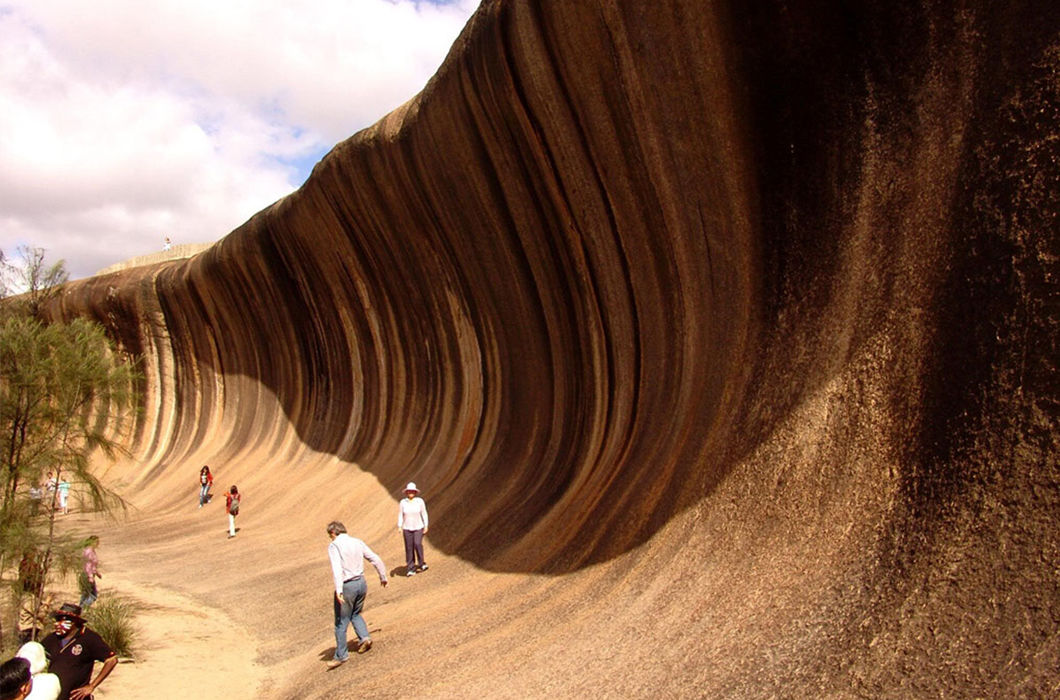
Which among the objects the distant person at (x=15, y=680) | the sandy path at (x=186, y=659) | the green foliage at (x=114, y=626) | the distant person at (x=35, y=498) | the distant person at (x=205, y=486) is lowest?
the sandy path at (x=186, y=659)

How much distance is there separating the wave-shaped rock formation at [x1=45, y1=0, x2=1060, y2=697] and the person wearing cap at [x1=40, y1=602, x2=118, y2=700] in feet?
4.86

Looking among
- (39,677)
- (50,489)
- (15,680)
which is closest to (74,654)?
(39,677)

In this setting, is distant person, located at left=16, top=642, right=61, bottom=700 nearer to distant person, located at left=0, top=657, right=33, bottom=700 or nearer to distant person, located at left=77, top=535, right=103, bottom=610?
distant person, located at left=0, top=657, right=33, bottom=700

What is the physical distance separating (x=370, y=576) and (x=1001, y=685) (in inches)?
252

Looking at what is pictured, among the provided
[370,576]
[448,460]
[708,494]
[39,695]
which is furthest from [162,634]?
[708,494]

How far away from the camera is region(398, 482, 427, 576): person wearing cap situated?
7609 millimetres

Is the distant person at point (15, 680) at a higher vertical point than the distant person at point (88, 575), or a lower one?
lower

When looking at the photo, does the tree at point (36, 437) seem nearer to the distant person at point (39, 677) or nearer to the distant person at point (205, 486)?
the distant person at point (39, 677)

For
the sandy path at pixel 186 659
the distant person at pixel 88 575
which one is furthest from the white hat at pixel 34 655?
the distant person at pixel 88 575

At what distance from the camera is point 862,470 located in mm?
4062

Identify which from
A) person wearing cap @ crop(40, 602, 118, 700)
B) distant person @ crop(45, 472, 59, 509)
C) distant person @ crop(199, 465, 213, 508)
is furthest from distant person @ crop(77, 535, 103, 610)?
distant person @ crop(199, 465, 213, 508)

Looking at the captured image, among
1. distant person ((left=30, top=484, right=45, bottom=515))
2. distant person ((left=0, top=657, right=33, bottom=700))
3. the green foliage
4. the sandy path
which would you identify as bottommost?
the sandy path

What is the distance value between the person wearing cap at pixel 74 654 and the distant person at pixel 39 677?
19.4 inches

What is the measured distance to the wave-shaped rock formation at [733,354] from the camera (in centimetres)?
345
